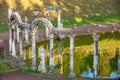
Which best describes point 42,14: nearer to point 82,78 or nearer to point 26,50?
point 26,50

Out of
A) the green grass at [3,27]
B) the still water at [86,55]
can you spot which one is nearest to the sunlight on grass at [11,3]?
the green grass at [3,27]

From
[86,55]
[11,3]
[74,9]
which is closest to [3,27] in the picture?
[11,3]

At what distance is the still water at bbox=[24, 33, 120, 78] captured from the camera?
1687 inches

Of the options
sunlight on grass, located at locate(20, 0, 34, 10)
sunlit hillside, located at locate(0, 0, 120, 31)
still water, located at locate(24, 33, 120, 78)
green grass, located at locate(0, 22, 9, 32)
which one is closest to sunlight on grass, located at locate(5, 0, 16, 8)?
sunlit hillside, located at locate(0, 0, 120, 31)

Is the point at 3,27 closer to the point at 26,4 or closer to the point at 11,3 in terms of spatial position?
A: the point at 11,3

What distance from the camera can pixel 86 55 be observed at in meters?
49.5

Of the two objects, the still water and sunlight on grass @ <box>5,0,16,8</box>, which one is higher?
sunlight on grass @ <box>5,0,16,8</box>

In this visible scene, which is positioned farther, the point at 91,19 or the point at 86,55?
the point at 91,19

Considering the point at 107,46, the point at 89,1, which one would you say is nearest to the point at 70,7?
the point at 89,1

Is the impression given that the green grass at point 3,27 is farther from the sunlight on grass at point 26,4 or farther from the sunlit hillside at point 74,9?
the sunlight on grass at point 26,4

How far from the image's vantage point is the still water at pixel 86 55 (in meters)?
42.8

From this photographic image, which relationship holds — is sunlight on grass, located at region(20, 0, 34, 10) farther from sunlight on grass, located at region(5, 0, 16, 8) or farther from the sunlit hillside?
sunlight on grass, located at region(5, 0, 16, 8)

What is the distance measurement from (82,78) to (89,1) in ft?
143

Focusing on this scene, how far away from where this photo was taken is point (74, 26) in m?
64.4
